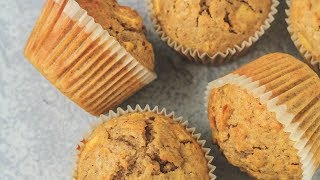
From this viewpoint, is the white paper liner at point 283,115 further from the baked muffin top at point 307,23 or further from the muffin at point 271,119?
the baked muffin top at point 307,23

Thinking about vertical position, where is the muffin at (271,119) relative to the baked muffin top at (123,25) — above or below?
below

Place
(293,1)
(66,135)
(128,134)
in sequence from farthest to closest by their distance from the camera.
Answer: (66,135)
(293,1)
(128,134)

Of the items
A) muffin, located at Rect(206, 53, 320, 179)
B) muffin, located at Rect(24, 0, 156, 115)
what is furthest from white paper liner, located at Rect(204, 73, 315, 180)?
muffin, located at Rect(24, 0, 156, 115)

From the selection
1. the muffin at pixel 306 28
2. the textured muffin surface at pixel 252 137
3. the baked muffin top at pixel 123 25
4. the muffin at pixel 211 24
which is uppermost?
the baked muffin top at pixel 123 25

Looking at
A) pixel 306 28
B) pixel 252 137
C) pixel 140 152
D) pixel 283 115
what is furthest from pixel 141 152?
pixel 306 28

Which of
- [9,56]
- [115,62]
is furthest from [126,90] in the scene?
[9,56]

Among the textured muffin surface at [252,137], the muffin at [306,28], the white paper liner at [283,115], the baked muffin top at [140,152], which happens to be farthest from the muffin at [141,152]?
the muffin at [306,28]

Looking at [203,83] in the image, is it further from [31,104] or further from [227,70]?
[31,104]
